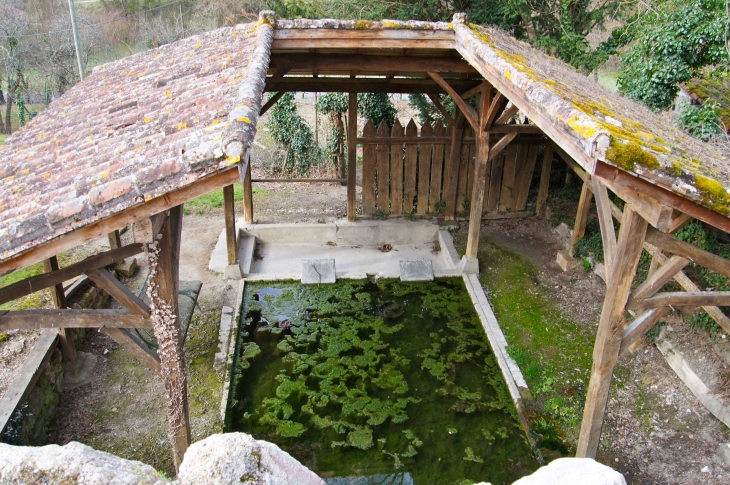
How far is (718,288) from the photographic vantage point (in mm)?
5797

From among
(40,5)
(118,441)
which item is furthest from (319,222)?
(40,5)

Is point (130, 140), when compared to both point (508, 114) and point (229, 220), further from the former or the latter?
point (508, 114)

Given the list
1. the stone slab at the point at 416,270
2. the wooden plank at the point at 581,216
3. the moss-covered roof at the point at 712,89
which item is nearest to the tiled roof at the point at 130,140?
the stone slab at the point at 416,270

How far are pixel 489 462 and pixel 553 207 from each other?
19.4ft

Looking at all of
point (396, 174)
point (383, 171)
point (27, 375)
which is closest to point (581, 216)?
point (396, 174)

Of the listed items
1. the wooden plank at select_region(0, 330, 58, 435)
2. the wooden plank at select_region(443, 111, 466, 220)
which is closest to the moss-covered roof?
the wooden plank at select_region(443, 111, 466, 220)

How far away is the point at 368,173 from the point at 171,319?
6435 millimetres

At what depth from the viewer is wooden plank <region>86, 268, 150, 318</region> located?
355 centimetres

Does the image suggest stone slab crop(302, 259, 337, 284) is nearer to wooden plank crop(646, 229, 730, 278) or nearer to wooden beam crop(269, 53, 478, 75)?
wooden beam crop(269, 53, 478, 75)

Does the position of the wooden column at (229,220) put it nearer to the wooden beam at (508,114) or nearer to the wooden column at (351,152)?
the wooden column at (351,152)

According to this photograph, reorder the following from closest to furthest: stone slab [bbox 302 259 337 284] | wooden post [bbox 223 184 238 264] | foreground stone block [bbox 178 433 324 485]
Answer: foreground stone block [bbox 178 433 324 485] < wooden post [bbox 223 184 238 264] < stone slab [bbox 302 259 337 284]

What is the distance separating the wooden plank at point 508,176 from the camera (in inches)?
378

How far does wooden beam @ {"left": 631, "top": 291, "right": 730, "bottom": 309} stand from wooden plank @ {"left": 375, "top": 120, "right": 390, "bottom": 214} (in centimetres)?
623

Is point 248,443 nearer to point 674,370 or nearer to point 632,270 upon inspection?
point 632,270
